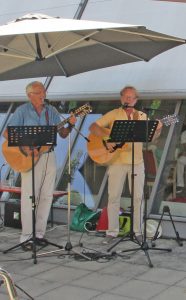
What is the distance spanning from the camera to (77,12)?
8719mm

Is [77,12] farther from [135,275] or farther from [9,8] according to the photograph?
[135,275]

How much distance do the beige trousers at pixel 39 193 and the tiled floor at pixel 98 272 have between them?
330 mm

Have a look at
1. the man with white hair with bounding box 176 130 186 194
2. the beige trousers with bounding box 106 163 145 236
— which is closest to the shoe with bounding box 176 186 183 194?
the man with white hair with bounding box 176 130 186 194

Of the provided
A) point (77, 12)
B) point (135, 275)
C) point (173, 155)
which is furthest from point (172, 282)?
point (77, 12)

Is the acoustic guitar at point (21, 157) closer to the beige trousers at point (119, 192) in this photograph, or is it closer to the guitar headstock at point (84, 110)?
the guitar headstock at point (84, 110)

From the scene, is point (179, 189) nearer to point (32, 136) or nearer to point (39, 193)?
point (39, 193)

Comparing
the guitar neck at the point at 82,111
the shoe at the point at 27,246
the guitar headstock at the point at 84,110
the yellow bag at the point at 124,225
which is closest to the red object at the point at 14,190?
the yellow bag at the point at 124,225

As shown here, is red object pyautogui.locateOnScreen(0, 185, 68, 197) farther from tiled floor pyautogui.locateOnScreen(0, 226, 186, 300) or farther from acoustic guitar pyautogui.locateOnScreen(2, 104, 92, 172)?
acoustic guitar pyautogui.locateOnScreen(2, 104, 92, 172)

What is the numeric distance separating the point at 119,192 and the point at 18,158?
1.33 metres

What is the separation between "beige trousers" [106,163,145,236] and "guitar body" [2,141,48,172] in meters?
0.95

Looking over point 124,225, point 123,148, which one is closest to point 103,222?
point 124,225

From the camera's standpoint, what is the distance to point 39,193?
6668 mm

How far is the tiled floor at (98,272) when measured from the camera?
4.81m

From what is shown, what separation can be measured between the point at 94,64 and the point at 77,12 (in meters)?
1.91
